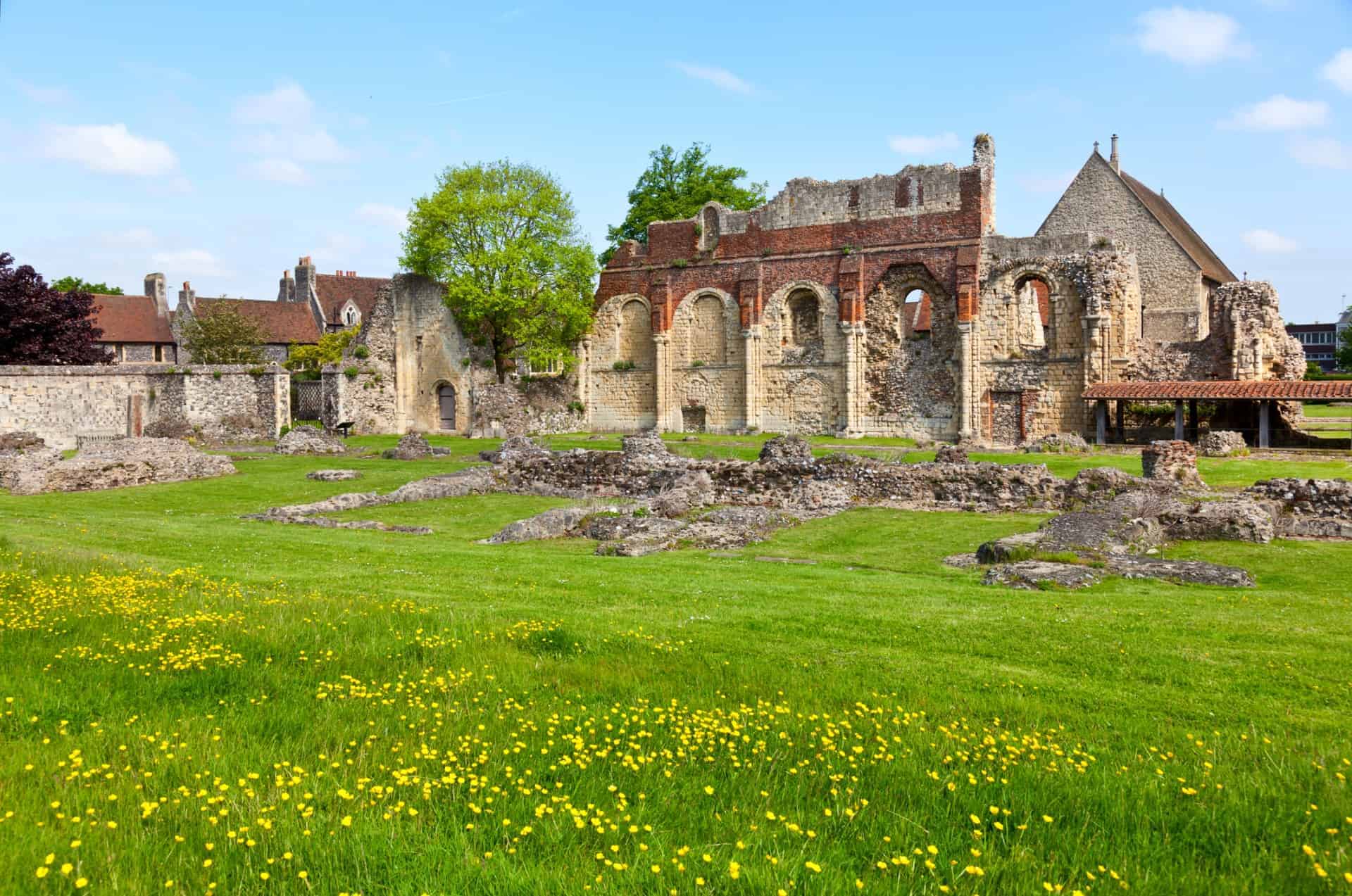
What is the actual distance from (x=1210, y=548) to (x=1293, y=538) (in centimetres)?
196

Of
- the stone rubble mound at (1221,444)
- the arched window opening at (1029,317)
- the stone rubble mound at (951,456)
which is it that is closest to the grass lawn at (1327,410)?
the arched window opening at (1029,317)

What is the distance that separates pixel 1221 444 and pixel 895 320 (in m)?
12.7

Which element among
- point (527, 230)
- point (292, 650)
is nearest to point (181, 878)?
point (292, 650)

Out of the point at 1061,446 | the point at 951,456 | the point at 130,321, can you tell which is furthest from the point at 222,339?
the point at 1061,446

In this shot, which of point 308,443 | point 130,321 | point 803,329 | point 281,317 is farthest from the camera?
point 281,317

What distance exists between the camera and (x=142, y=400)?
37.0 m

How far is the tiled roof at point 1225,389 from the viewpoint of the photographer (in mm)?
28391

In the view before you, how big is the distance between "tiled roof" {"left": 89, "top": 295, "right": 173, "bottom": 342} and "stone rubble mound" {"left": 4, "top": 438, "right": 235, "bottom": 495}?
38.0 m

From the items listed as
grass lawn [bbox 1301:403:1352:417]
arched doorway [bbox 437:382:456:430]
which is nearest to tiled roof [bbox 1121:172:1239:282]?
grass lawn [bbox 1301:403:1352:417]

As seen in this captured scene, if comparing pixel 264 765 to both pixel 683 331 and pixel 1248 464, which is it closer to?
pixel 1248 464

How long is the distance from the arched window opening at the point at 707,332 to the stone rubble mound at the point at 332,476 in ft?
62.1

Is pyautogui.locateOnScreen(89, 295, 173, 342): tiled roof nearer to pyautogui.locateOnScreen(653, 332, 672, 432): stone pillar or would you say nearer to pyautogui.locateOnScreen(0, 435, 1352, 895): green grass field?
pyautogui.locateOnScreen(653, 332, 672, 432): stone pillar

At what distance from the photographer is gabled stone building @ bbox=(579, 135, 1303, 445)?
112 ft

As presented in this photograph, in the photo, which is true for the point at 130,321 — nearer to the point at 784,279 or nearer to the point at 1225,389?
the point at 784,279
